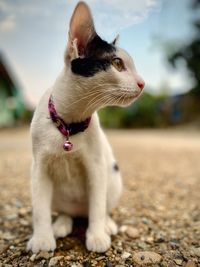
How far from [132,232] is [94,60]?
0.95 metres

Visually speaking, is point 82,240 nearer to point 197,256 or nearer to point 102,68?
point 197,256


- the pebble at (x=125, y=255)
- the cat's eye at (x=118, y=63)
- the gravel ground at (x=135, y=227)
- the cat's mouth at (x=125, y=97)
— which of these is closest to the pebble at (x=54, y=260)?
the gravel ground at (x=135, y=227)

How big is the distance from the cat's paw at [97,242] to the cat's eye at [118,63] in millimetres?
729

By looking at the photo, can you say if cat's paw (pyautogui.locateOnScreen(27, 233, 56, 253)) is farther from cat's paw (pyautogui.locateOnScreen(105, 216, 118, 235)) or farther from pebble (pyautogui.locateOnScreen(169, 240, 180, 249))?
pebble (pyautogui.locateOnScreen(169, 240, 180, 249))

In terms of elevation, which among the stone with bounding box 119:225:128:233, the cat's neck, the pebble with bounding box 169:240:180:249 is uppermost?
the cat's neck

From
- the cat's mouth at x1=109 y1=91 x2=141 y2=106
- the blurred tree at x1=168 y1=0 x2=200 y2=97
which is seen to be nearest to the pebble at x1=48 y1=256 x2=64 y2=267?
the cat's mouth at x1=109 y1=91 x2=141 y2=106

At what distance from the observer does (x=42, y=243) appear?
148 cm

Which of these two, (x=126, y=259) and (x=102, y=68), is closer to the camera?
(x=102, y=68)

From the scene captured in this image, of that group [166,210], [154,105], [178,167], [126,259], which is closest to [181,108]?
[154,105]

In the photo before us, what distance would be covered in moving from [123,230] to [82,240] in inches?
10.8

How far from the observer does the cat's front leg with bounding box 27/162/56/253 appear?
1.48m

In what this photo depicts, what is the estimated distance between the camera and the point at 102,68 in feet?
4.13

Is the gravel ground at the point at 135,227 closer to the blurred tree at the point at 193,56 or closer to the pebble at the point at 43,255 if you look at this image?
the pebble at the point at 43,255

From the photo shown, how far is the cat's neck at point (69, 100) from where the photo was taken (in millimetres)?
1319
